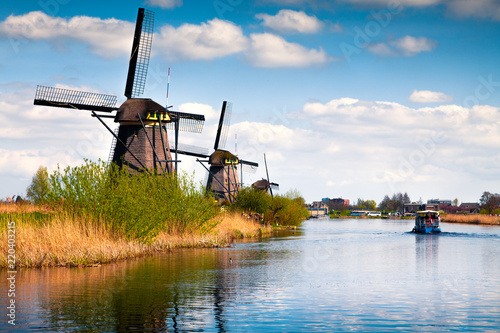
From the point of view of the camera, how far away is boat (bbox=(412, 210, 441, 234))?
6264cm

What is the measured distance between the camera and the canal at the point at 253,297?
11633 millimetres

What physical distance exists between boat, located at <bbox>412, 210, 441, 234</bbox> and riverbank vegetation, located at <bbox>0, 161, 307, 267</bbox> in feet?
119

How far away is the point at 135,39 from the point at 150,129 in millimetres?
8972

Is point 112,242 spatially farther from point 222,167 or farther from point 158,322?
point 222,167

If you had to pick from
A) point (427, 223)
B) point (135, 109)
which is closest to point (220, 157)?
point (427, 223)

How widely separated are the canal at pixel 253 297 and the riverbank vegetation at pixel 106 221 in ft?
2.94

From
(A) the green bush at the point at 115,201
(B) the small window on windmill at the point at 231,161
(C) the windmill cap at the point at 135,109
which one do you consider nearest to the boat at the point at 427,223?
(B) the small window on windmill at the point at 231,161

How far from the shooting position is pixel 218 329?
11102 millimetres

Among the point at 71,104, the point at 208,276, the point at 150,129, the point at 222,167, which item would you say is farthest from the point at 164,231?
the point at 222,167

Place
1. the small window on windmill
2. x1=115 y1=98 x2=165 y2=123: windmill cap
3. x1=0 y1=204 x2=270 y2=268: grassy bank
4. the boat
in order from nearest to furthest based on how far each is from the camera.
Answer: x1=0 y1=204 x2=270 y2=268: grassy bank → x1=115 y1=98 x2=165 y2=123: windmill cap → the boat → the small window on windmill

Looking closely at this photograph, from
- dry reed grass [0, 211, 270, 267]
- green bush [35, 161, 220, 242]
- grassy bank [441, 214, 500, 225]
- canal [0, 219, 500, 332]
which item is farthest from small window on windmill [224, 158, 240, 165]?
grassy bank [441, 214, 500, 225]

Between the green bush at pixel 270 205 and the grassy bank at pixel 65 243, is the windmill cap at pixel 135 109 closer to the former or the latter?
the grassy bank at pixel 65 243

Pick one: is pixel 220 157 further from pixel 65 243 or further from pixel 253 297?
pixel 253 297

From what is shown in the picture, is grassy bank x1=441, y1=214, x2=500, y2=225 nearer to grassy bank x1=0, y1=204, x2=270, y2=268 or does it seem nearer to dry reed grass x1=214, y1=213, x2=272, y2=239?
dry reed grass x1=214, y1=213, x2=272, y2=239
